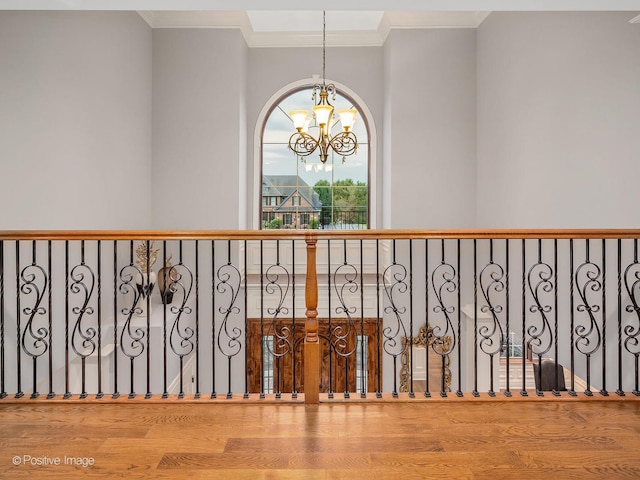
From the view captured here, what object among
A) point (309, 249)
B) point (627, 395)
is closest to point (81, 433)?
point (309, 249)

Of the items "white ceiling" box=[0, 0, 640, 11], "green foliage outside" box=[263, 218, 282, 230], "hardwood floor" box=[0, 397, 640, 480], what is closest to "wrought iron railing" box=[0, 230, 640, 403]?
"hardwood floor" box=[0, 397, 640, 480]

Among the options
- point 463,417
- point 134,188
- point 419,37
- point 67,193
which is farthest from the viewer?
point 419,37

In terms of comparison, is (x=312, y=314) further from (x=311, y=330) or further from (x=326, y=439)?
(x=326, y=439)

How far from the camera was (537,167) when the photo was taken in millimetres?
4582

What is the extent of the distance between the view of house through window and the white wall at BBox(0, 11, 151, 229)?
1.81 metres

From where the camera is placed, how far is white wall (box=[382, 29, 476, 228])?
19.6 ft

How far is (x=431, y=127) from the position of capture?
19.9 feet

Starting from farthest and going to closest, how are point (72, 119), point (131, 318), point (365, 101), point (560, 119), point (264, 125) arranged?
point (264, 125) < point (365, 101) < point (131, 318) < point (560, 119) < point (72, 119)

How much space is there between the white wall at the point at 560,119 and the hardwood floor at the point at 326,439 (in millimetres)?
1930

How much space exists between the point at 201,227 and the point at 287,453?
4401 mm

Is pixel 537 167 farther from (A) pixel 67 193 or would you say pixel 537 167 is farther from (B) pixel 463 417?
(A) pixel 67 193

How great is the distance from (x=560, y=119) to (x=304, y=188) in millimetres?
3549

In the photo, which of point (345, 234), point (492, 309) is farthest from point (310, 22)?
point (492, 309)

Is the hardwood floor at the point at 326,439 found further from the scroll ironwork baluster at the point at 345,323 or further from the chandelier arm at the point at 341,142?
the chandelier arm at the point at 341,142
